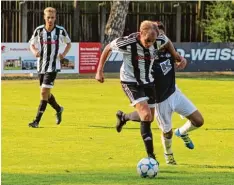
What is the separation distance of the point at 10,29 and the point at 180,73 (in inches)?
421

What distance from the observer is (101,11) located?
4578cm

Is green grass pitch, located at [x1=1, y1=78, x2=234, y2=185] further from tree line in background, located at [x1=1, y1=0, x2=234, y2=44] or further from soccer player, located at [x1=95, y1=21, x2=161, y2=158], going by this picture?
tree line in background, located at [x1=1, y1=0, x2=234, y2=44]

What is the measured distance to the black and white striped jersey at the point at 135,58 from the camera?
443 inches

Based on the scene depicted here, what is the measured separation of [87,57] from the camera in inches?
1446

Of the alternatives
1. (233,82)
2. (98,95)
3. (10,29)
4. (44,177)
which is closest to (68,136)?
(44,177)

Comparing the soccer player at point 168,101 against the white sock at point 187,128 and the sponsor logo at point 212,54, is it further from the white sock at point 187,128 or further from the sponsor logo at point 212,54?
the sponsor logo at point 212,54

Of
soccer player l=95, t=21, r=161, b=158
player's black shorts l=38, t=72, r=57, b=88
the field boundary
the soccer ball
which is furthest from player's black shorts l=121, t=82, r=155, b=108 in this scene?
the field boundary

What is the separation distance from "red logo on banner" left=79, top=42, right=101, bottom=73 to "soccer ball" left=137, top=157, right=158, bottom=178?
2618 cm

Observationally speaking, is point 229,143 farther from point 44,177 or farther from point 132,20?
point 132,20

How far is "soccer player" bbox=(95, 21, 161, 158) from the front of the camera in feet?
36.6

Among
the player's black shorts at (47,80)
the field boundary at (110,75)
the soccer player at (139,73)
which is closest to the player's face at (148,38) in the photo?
the soccer player at (139,73)

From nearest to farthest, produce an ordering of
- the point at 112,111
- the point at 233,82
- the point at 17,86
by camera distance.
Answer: the point at 112,111 < the point at 17,86 < the point at 233,82

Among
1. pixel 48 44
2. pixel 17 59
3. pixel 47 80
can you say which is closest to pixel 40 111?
pixel 47 80

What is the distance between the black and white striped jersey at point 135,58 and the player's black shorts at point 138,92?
61mm
